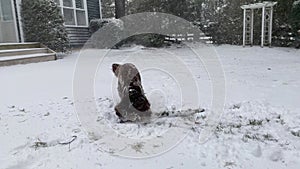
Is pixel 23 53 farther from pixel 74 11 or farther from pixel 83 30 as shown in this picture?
pixel 83 30

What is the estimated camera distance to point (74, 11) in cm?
1162

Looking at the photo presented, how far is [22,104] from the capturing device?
342 centimetres

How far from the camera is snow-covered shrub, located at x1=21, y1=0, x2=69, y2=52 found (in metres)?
8.24

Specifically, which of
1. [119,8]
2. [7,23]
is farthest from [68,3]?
[7,23]

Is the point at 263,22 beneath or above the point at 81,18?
beneath

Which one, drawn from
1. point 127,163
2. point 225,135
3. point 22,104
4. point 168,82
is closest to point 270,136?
point 225,135

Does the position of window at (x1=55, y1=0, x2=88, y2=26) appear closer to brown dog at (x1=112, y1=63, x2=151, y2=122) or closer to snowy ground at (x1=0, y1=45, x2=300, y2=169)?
snowy ground at (x1=0, y1=45, x2=300, y2=169)

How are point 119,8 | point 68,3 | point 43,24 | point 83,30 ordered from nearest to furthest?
point 43,24 < point 68,3 < point 83,30 < point 119,8

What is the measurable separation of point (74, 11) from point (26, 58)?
4.90m

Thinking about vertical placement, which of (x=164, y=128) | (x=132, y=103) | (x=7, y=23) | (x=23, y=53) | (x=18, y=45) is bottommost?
(x=164, y=128)

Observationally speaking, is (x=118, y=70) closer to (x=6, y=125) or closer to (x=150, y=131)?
(x=150, y=131)

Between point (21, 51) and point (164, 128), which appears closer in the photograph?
point (164, 128)

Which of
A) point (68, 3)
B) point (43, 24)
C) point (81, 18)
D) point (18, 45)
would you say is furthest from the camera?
point (81, 18)

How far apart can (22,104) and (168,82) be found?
7.27ft
